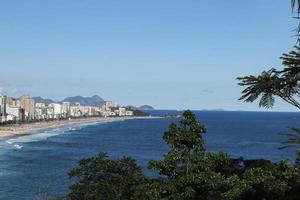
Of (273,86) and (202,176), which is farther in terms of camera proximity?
(202,176)

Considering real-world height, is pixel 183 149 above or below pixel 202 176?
Result: above

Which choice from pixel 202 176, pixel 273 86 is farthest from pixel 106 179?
pixel 273 86

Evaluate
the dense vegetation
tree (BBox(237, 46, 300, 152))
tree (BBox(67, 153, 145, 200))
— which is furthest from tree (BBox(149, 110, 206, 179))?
tree (BBox(237, 46, 300, 152))

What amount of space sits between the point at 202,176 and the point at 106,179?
6637mm

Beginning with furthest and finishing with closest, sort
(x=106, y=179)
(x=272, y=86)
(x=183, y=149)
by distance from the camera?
(x=106, y=179) < (x=183, y=149) < (x=272, y=86)

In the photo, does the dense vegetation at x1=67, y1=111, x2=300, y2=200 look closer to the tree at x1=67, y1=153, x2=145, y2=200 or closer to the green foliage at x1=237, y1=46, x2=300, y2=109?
the tree at x1=67, y1=153, x2=145, y2=200

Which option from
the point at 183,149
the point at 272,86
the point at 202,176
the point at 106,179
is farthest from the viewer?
the point at 106,179

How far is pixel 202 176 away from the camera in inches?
580

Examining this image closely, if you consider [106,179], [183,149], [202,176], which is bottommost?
[106,179]

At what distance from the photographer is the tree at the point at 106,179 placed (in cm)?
1930

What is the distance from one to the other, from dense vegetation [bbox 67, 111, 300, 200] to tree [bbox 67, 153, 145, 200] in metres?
0.06

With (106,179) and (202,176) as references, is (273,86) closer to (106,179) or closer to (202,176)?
(202,176)

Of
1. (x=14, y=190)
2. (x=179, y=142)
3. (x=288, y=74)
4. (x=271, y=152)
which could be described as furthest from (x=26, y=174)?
(x=288, y=74)

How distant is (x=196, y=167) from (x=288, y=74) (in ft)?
26.8
